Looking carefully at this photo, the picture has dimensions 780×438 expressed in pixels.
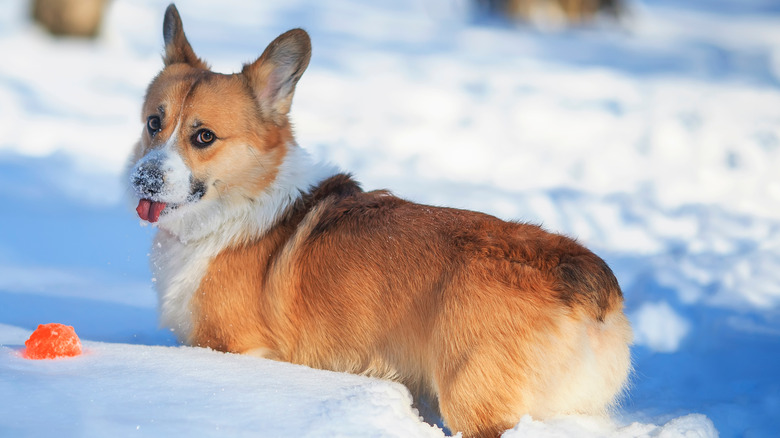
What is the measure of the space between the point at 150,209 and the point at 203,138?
0.34 m

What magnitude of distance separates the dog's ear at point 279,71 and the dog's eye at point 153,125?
402 mm

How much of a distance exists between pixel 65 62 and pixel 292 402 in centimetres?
847

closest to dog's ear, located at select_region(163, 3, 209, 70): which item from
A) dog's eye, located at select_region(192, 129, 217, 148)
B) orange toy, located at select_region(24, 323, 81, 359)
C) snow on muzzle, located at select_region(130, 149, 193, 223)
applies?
dog's eye, located at select_region(192, 129, 217, 148)

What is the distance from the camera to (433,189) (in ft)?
18.6

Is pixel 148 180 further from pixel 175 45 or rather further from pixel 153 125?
pixel 175 45

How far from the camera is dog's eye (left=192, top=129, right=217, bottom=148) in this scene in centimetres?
282

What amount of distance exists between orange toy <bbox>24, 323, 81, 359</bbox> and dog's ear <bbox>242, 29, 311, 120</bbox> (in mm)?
1176

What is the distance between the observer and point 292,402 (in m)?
2.12

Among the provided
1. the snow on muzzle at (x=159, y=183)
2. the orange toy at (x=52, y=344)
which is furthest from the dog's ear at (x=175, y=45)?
the orange toy at (x=52, y=344)

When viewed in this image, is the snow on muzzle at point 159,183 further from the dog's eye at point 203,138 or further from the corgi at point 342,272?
the dog's eye at point 203,138

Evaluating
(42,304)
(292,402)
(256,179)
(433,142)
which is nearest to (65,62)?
(433,142)

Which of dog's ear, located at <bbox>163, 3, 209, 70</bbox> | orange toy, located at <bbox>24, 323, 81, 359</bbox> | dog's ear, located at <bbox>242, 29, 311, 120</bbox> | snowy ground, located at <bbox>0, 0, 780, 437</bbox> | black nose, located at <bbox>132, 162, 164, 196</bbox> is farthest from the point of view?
dog's ear, located at <bbox>163, 3, 209, 70</bbox>

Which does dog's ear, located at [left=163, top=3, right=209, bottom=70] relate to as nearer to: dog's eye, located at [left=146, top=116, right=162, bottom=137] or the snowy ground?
dog's eye, located at [left=146, top=116, right=162, bottom=137]

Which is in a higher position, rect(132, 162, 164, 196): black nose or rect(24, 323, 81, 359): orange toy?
rect(132, 162, 164, 196): black nose
